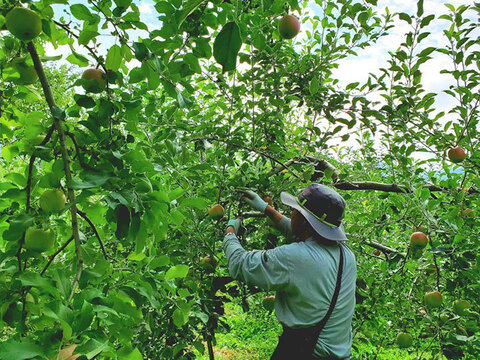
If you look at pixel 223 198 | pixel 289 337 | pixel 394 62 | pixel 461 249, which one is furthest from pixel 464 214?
pixel 223 198

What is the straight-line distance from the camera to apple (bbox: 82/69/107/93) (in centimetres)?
143

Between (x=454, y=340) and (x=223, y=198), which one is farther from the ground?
(x=223, y=198)

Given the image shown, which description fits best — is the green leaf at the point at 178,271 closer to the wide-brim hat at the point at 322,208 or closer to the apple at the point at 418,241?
the wide-brim hat at the point at 322,208

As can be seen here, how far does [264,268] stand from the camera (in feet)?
6.29

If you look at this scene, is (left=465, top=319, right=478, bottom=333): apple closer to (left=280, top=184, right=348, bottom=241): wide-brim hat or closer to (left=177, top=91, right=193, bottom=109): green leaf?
(left=280, top=184, right=348, bottom=241): wide-brim hat

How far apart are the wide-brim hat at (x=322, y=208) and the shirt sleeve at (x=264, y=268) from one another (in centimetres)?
29

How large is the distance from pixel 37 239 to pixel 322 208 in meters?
1.49

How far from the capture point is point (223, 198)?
115 inches

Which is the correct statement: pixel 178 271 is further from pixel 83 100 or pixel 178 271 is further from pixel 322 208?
pixel 322 208

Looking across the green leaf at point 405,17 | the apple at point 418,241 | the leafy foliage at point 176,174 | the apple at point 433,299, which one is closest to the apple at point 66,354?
the leafy foliage at point 176,174

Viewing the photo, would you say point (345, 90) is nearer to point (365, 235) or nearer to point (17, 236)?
point (365, 235)

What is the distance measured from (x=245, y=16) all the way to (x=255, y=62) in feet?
1.98

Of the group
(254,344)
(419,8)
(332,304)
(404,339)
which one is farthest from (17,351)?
(254,344)

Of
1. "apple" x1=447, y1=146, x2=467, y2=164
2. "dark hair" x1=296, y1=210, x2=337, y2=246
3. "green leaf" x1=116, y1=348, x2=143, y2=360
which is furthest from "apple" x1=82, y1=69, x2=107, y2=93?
"apple" x1=447, y1=146, x2=467, y2=164
